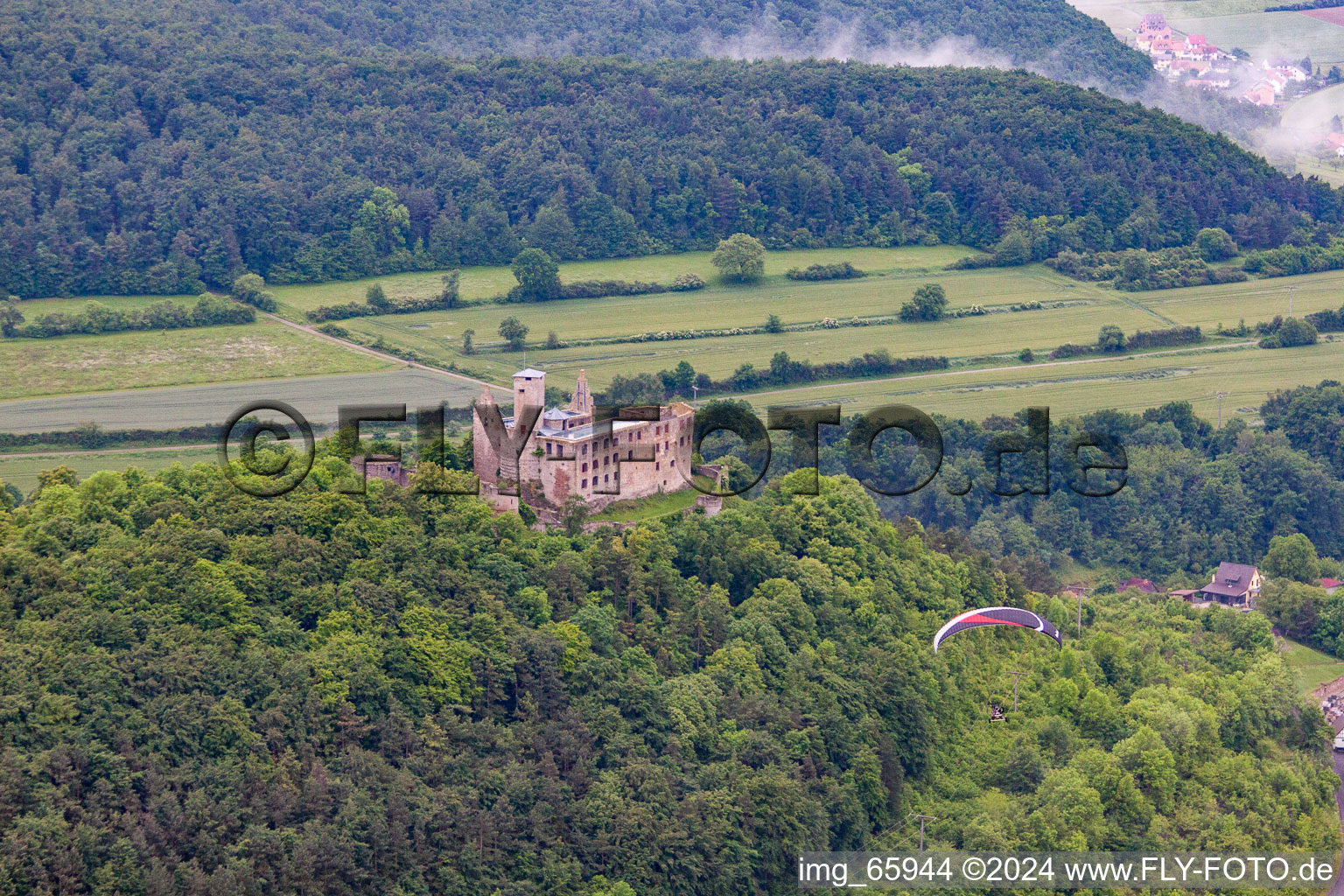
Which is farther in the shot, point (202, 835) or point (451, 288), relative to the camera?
point (451, 288)

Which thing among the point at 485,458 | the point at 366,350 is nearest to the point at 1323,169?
the point at 366,350

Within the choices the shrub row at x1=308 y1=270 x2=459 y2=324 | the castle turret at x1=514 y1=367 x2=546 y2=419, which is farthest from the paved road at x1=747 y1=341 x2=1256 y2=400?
the castle turret at x1=514 y1=367 x2=546 y2=419

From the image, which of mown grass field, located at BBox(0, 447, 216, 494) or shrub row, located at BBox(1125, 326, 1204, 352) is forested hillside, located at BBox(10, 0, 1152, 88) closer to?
mown grass field, located at BBox(0, 447, 216, 494)

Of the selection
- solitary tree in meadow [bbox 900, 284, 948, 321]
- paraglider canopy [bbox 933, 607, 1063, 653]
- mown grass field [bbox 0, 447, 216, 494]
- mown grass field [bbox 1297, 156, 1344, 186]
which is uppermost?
mown grass field [bbox 1297, 156, 1344, 186]

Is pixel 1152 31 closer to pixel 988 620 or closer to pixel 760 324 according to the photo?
pixel 760 324

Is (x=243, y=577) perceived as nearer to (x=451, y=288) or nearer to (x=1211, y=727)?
(x=1211, y=727)

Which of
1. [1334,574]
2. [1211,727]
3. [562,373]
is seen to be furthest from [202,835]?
[1334,574]

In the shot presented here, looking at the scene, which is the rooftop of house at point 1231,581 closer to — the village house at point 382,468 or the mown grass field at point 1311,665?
the mown grass field at point 1311,665
